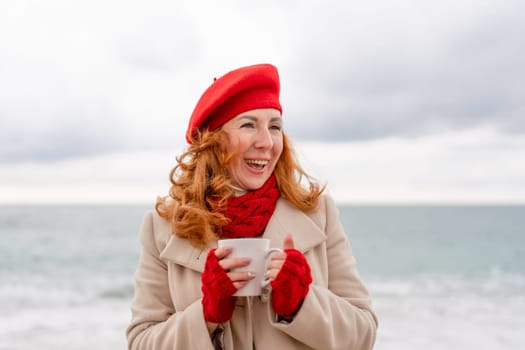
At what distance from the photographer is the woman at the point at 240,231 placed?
2.06m

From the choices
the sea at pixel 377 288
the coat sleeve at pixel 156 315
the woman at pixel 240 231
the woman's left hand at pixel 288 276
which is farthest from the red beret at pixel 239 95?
the sea at pixel 377 288

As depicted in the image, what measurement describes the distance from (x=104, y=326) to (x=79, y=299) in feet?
9.83

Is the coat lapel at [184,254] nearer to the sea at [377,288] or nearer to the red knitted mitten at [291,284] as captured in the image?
the red knitted mitten at [291,284]

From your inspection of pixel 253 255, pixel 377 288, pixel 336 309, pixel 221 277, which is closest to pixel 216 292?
pixel 221 277

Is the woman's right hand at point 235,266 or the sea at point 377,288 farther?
the sea at point 377,288

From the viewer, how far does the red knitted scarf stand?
7.10 ft

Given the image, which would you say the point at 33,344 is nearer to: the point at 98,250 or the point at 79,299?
the point at 79,299

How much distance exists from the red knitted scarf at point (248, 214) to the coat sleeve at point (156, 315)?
309 mm

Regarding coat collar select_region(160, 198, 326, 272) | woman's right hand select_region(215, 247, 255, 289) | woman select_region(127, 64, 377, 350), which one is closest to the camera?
woman's right hand select_region(215, 247, 255, 289)

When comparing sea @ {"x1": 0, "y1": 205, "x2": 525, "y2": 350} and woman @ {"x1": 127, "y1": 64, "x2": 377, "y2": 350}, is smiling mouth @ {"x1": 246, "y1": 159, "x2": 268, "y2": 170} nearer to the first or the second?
woman @ {"x1": 127, "y1": 64, "x2": 377, "y2": 350}

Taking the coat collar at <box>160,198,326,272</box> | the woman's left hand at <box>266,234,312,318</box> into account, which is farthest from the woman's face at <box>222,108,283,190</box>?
the woman's left hand at <box>266,234,312,318</box>

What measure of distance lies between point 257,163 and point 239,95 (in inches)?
11.0

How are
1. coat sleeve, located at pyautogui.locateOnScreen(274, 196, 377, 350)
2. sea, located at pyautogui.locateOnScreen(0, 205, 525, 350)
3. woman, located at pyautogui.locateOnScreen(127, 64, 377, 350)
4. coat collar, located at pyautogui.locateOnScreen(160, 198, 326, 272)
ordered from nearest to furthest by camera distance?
1. coat sleeve, located at pyautogui.locateOnScreen(274, 196, 377, 350)
2. woman, located at pyautogui.locateOnScreen(127, 64, 377, 350)
3. coat collar, located at pyautogui.locateOnScreen(160, 198, 326, 272)
4. sea, located at pyautogui.locateOnScreen(0, 205, 525, 350)

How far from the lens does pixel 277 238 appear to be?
2.19 meters
